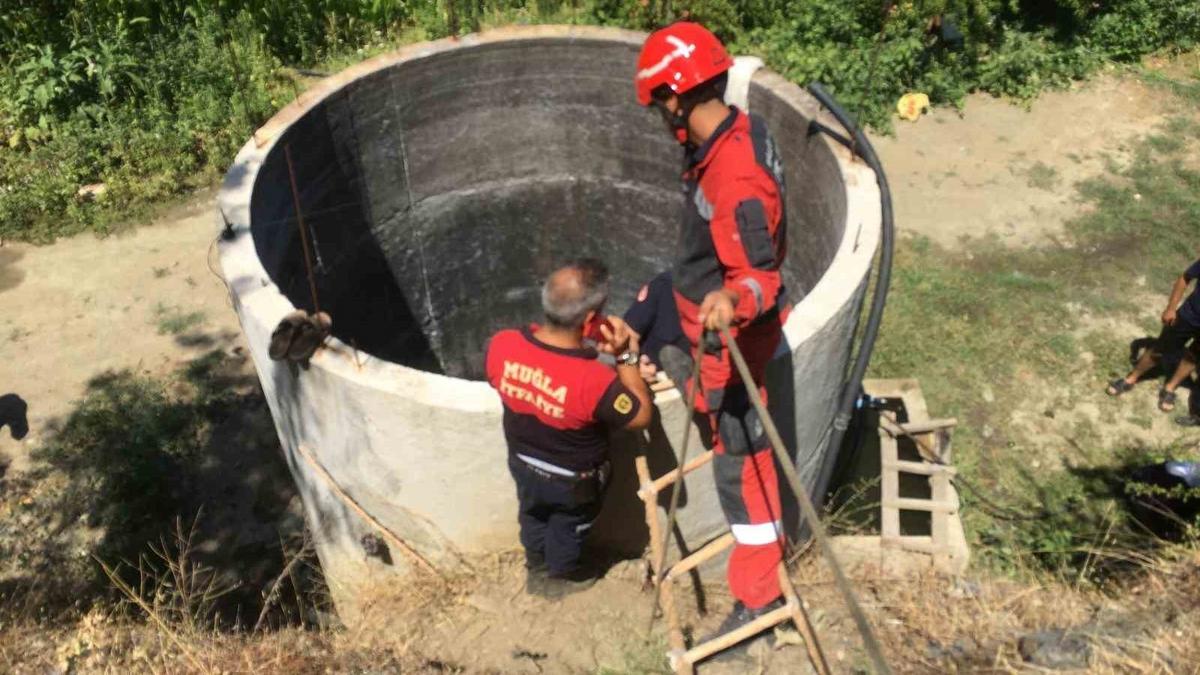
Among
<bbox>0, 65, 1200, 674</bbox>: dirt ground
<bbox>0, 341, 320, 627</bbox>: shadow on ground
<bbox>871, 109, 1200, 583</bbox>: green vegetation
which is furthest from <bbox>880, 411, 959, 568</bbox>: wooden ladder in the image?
<bbox>0, 341, 320, 627</bbox>: shadow on ground

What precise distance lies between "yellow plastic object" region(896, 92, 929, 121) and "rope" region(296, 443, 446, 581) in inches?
260

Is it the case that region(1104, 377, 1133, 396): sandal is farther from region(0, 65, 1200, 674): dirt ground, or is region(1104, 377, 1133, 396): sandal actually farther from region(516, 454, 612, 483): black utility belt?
region(516, 454, 612, 483): black utility belt

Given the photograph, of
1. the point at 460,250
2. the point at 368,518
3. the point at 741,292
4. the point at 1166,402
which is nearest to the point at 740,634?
the point at 741,292

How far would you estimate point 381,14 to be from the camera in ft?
30.8

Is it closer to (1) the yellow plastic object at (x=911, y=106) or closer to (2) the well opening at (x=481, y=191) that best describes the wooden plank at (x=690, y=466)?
(2) the well opening at (x=481, y=191)

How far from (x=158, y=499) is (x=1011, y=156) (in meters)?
7.34

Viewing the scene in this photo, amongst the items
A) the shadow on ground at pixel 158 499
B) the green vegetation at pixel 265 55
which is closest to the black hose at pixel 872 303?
the shadow on ground at pixel 158 499

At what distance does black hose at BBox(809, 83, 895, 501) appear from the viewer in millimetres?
3875

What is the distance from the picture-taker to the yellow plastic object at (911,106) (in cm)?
A: 909

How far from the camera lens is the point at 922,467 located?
5773 mm

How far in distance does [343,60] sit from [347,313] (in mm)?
3806

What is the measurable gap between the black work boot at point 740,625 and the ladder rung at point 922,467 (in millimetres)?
2193

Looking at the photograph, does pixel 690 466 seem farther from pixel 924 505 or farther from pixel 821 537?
pixel 924 505

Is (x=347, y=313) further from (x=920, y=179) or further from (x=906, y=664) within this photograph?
(x=920, y=179)
